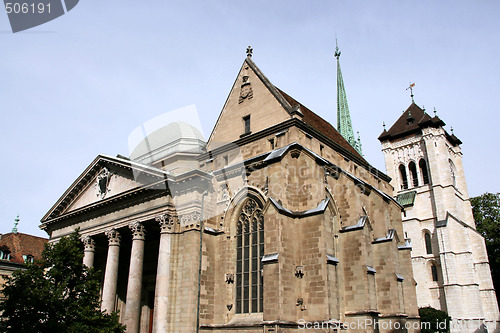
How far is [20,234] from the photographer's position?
43000 mm

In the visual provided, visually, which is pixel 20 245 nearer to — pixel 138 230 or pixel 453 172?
pixel 138 230

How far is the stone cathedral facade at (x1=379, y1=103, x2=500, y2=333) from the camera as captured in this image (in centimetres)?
3716

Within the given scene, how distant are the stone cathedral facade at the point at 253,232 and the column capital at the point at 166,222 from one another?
5cm

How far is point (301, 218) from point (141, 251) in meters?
8.61

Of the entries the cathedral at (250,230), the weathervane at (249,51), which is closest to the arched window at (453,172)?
the cathedral at (250,230)

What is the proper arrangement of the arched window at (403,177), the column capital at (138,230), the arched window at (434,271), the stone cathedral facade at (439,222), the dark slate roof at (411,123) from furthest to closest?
the arched window at (403,177) < the dark slate roof at (411,123) < the arched window at (434,271) < the stone cathedral facade at (439,222) < the column capital at (138,230)

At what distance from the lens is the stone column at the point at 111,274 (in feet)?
67.5

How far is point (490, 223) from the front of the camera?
148ft

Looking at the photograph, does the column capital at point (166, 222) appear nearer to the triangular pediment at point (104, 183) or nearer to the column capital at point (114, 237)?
the triangular pediment at point (104, 183)

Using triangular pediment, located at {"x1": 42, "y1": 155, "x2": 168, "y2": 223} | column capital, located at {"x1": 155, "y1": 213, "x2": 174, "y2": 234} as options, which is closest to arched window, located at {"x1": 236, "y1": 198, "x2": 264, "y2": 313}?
column capital, located at {"x1": 155, "y1": 213, "x2": 174, "y2": 234}

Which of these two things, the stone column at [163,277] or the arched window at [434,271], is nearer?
the stone column at [163,277]

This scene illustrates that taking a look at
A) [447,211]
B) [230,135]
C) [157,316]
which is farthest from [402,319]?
[447,211]

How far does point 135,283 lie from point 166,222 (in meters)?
3.32

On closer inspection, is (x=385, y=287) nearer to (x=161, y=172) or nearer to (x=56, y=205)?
(x=161, y=172)
